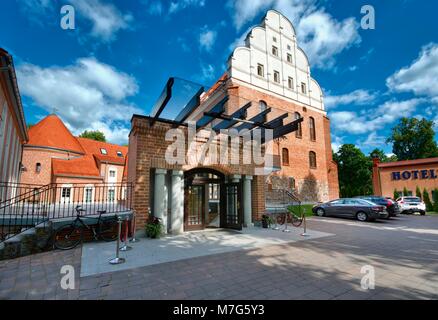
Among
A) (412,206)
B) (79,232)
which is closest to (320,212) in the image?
(412,206)

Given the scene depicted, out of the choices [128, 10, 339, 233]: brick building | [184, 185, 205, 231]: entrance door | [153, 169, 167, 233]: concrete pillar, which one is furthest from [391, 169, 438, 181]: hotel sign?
[153, 169, 167, 233]: concrete pillar

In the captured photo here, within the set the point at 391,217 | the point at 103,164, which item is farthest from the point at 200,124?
the point at 103,164

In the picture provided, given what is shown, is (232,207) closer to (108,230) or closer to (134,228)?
(134,228)

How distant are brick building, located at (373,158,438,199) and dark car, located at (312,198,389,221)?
13.4 metres

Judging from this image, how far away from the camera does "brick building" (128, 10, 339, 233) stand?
715 cm

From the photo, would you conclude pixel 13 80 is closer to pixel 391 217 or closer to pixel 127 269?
pixel 127 269

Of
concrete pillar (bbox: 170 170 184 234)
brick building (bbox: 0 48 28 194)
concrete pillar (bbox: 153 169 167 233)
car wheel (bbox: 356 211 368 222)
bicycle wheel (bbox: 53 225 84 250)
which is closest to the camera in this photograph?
bicycle wheel (bbox: 53 225 84 250)

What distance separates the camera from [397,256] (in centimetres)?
511

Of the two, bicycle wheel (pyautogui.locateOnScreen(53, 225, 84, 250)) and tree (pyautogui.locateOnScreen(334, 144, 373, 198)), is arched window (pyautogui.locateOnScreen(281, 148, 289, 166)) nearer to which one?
tree (pyautogui.locateOnScreen(334, 144, 373, 198))

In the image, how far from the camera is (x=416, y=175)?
2142 centimetres

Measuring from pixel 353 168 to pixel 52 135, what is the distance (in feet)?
131

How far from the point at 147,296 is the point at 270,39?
22.8m

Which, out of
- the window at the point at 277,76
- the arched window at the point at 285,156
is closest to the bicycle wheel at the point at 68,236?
the arched window at the point at 285,156

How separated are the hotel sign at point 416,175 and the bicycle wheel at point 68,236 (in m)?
27.9
